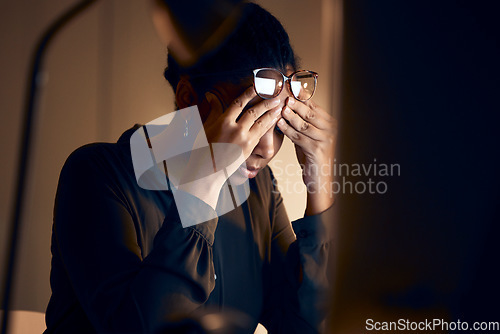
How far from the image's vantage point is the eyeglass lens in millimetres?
482

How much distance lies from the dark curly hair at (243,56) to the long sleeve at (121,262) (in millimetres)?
154

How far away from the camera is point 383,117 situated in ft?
1.69

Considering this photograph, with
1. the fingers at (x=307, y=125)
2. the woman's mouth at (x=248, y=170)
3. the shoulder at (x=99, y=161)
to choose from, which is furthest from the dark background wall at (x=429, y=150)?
the shoulder at (x=99, y=161)

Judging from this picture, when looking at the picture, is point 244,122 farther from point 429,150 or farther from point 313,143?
point 429,150

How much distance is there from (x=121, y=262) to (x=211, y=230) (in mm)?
97

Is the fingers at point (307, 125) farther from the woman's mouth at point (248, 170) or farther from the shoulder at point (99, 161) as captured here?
the shoulder at point (99, 161)

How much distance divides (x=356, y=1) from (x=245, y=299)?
1.35ft

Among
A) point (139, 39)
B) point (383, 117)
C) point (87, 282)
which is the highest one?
point (139, 39)

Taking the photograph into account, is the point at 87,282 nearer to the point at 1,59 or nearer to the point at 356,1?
the point at 1,59

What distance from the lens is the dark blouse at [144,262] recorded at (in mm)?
418

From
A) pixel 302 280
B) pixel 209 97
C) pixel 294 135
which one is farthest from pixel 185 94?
pixel 302 280

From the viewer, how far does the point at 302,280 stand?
1.88 ft

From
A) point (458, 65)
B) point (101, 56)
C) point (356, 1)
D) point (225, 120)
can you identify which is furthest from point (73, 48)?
point (458, 65)

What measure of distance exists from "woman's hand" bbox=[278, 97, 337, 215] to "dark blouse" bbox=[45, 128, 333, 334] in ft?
0.08
